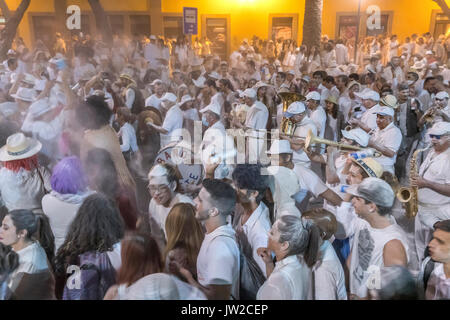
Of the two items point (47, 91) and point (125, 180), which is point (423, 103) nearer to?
point (125, 180)

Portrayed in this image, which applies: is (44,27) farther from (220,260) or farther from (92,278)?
(220,260)

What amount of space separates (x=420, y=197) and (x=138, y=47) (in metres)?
8.62

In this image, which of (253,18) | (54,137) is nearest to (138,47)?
(253,18)

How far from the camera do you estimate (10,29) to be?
823 centimetres

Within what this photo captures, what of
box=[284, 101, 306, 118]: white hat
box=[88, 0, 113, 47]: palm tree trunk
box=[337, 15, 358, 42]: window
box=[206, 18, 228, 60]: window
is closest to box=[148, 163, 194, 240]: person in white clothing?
box=[284, 101, 306, 118]: white hat

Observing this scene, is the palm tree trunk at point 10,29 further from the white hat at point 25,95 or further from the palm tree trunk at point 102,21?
the white hat at point 25,95

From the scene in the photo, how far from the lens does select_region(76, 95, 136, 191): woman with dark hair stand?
3.45 m

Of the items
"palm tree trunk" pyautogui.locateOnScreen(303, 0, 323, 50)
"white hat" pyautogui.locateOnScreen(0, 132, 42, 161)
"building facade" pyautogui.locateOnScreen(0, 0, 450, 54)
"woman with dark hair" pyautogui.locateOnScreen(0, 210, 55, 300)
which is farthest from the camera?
"palm tree trunk" pyautogui.locateOnScreen(303, 0, 323, 50)

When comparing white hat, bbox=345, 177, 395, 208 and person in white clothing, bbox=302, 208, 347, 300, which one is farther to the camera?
white hat, bbox=345, 177, 395, 208

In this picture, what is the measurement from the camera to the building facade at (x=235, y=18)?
842 centimetres

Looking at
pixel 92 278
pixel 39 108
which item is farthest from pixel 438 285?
→ pixel 39 108

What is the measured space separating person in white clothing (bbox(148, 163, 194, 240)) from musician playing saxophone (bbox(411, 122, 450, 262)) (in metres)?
1.91

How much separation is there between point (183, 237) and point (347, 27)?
14075 millimetres

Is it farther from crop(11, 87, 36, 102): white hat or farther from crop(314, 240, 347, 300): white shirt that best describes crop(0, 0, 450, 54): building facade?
crop(314, 240, 347, 300): white shirt
